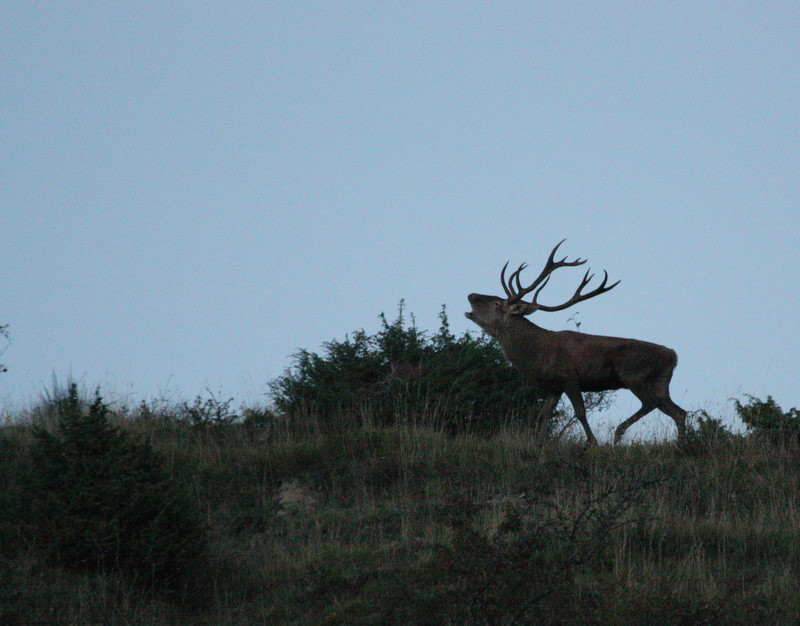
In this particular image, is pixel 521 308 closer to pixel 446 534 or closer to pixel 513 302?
pixel 513 302

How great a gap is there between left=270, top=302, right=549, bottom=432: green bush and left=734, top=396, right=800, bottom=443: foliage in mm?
2759

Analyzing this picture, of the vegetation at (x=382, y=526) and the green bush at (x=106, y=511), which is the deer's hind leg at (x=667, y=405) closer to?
the vegetation at (x=382, y=526)

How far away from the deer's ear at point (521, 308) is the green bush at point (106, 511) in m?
6.36

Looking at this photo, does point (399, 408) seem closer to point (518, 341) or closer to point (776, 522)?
point (518, 341)

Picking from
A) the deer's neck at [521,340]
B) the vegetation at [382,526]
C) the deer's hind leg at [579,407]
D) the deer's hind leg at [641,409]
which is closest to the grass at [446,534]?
the vegetation at [382,526]

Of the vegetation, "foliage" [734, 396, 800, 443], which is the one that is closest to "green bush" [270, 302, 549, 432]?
the vegetation

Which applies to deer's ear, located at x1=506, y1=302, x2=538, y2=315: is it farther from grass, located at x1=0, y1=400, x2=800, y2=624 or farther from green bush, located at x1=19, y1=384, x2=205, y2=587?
green bush, located at x1=19, y1=384, x2=205, y2=587

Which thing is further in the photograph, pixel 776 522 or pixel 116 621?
pixel 776 522

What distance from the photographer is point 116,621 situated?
21.7ft

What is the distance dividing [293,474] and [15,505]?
3.63 metres

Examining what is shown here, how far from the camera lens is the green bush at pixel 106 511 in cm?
721

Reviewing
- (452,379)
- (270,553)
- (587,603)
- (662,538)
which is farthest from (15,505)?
(452,379)

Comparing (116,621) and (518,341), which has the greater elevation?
(518,341)

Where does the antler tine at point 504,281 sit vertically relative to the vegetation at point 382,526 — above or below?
above
